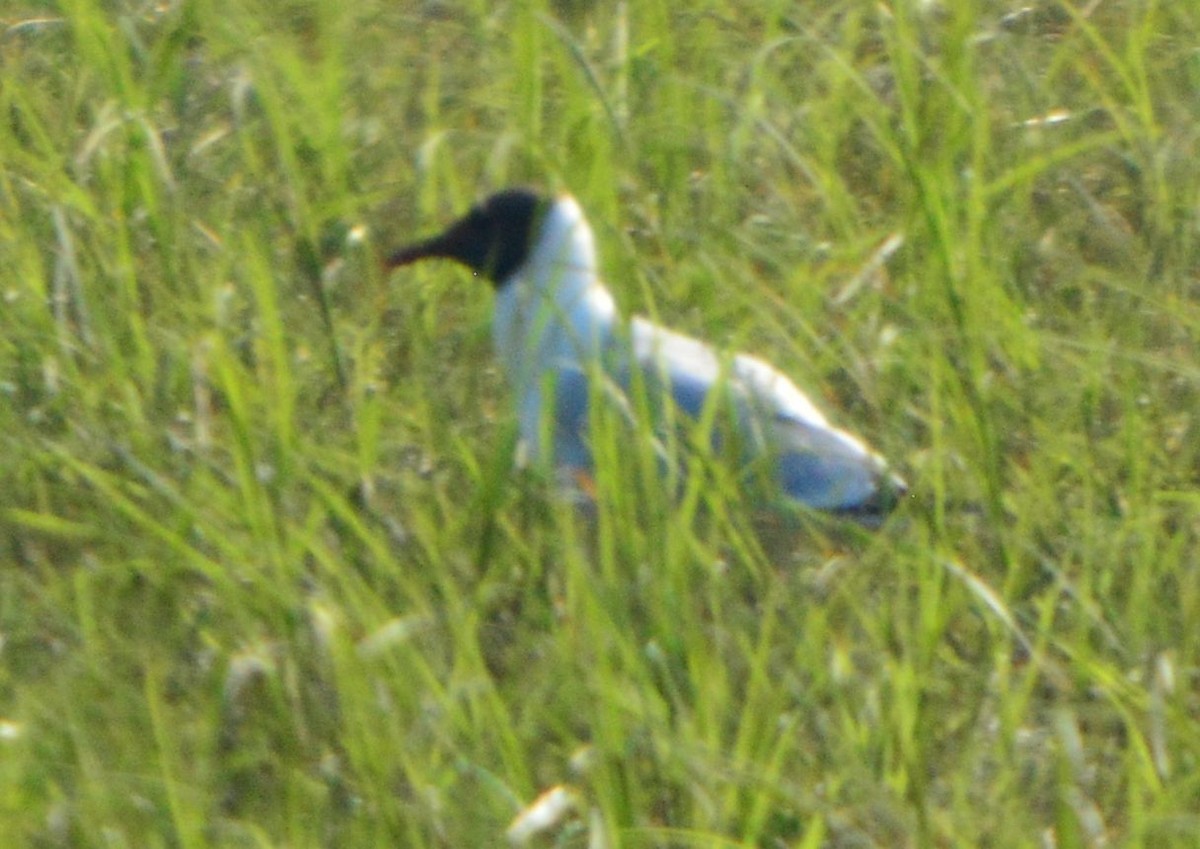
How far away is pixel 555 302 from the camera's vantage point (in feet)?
11.2

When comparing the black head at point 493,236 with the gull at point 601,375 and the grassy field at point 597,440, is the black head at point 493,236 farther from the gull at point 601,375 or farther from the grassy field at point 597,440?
the grassy field at point 597,440

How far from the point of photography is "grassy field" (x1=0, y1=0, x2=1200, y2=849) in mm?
2643

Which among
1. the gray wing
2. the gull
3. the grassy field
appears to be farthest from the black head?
the gray wing

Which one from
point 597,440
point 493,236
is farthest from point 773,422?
point 493,236

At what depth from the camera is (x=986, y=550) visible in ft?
10.3

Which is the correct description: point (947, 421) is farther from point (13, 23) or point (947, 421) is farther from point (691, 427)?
point (13, 23)

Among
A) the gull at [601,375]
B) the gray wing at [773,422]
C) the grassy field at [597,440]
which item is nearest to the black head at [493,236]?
the gull at [601,375]

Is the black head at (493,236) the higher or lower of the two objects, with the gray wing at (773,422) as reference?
higher

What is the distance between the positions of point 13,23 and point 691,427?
2272 millimetres

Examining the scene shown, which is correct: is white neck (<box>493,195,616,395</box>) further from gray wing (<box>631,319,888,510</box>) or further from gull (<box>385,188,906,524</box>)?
gray wing (<box>631,319,888,510</box>)

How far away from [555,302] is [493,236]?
1.56ft

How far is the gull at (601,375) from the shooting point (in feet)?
10.2

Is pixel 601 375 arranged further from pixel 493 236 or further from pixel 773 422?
pixel 493 236

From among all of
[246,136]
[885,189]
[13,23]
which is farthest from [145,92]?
[885,189]
